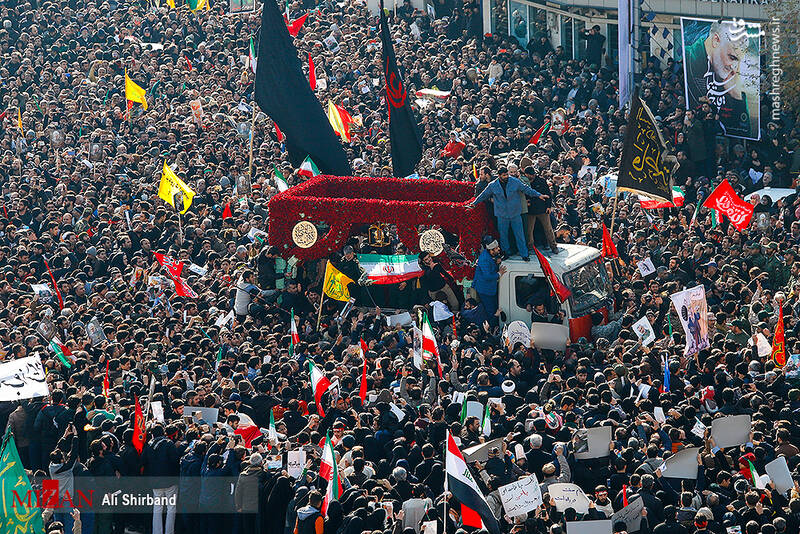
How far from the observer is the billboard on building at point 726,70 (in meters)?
28.6

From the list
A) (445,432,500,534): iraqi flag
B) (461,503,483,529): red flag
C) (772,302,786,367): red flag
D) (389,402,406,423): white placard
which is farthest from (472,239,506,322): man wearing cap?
(445,432,500,534): iraqi flag

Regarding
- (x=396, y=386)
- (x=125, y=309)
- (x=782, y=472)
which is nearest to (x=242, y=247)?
(x=125, y=309)

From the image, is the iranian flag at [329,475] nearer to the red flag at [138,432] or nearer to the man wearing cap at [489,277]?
the red flag at [138,432]

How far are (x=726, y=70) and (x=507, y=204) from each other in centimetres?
965

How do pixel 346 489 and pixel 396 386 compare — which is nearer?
pixel 346 489

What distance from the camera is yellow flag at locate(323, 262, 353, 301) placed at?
21406mm

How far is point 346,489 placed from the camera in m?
15.4

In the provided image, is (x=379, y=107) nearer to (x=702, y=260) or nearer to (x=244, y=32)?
(x=244, y=32)

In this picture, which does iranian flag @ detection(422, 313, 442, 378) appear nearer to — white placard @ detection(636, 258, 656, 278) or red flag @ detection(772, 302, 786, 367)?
red flag @ detection(772, 302, 786, 367)

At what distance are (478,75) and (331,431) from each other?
60.7 ft

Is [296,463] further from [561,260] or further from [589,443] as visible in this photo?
[561,260]

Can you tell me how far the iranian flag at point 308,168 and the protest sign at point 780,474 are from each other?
13.3 m

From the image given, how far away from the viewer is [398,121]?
27.4 metres

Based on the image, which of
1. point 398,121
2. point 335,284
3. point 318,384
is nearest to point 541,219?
point 335,284
